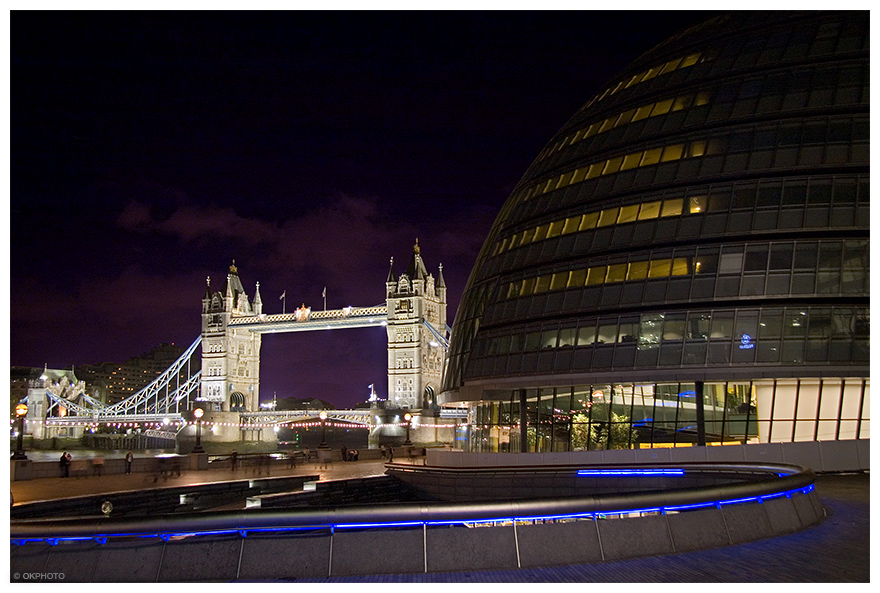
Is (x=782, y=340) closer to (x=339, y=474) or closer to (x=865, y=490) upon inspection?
(x=865, y=490)

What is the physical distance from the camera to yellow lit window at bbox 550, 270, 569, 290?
4481 cm

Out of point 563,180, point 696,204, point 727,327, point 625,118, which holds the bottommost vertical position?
point 727,327

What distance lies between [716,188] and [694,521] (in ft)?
95.2

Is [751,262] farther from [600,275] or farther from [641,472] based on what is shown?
[641,472]

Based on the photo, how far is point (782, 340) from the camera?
38.1 metres

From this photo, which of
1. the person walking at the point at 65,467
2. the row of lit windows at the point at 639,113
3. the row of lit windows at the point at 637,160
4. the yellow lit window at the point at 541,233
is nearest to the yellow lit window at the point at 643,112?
the row of lit windows at the point at 639,113

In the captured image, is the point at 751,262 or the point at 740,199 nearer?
the point at 751,262

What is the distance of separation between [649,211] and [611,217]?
2.12 metres

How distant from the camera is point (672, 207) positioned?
42.4 metres

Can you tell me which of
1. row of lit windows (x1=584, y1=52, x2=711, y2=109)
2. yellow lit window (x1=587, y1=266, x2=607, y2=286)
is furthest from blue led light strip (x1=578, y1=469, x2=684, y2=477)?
row of lit windows (x1=584, y1=52, x2=711, y2=109)

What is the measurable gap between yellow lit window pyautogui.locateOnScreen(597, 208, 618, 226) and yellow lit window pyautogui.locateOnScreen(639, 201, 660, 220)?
1491 millimetres

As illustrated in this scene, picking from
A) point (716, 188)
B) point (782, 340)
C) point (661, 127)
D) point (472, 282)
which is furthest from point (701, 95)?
point (472, 282)

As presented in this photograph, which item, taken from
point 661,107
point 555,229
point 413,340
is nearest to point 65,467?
point 555,229
